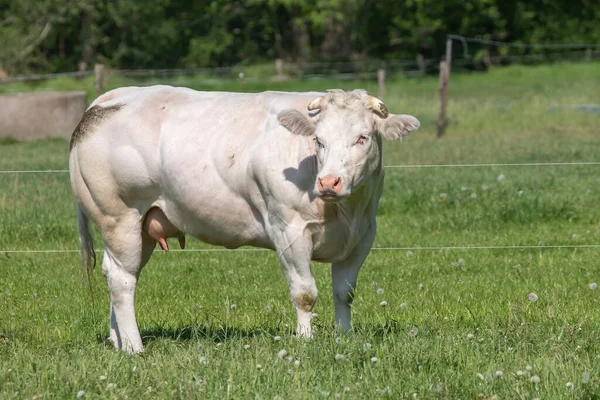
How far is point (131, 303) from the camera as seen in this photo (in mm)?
7238

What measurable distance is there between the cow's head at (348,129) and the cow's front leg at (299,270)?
496 millimetres

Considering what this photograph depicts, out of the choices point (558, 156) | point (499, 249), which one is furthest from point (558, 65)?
point (499, 249)

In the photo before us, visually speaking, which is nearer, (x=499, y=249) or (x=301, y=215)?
(x=301, y=215)

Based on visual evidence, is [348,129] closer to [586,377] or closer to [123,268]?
[123,268]

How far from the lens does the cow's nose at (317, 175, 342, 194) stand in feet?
20.1

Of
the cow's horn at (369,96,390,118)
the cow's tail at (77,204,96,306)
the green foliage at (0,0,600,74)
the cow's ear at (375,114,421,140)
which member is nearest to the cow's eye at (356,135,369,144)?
the cow's ear at (375,114,421,140)

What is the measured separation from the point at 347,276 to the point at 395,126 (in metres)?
1.05

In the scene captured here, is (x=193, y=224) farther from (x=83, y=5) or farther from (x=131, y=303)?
(x=83, y=5)

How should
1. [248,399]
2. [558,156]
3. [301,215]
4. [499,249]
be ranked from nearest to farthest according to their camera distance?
[248,399] → [301,215] → [499,249] → [558,156]

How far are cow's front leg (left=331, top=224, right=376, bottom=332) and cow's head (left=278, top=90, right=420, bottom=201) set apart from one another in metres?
0.50

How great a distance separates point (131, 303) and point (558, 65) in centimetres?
4088

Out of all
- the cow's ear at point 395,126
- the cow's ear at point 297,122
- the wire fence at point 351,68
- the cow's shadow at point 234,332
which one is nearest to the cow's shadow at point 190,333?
the cow's shadow at point 234,332

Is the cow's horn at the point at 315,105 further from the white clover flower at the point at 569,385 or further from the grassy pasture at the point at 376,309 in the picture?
the white clover flower at the point at 569,385

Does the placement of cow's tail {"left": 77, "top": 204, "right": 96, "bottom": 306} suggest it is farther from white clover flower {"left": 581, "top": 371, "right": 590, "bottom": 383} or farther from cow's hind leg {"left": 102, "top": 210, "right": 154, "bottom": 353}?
white clover flower {"left": 581, "top": 371, "right": 590, "bottom": 383}
